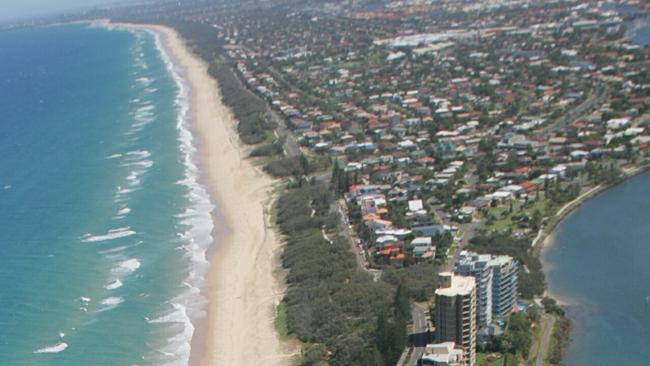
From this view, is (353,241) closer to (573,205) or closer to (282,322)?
(282,322)

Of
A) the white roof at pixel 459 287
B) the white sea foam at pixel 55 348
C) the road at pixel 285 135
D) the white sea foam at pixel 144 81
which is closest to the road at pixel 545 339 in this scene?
the white roof at pixel 459 287

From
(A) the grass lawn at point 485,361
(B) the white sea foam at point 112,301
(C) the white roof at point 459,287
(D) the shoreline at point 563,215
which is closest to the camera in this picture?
(C) the white roof at point 459,287

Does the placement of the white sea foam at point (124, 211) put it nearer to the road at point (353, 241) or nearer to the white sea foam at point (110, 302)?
the road at point (353, 241)

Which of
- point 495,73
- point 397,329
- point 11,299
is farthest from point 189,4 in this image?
point 397,329

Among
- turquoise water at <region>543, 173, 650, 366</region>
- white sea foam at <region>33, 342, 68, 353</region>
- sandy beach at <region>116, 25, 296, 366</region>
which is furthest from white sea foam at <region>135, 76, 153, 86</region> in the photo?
white sea foam at <region>33, 342, 68, 353</region>

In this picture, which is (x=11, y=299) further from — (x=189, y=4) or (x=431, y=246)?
(x=189, y=4)

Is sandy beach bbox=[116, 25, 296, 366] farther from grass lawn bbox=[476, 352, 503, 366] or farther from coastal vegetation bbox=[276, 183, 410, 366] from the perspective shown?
grass lawn bbox=[476, 352, 503, 366]
